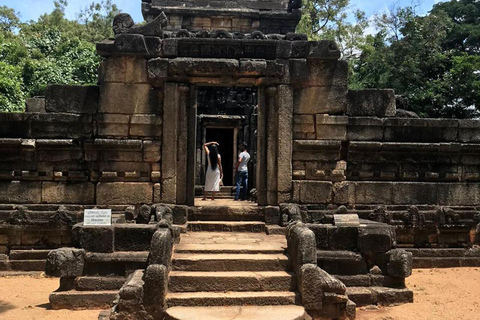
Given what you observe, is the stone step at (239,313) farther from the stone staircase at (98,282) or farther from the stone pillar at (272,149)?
→ the stone pillar at (272,149)

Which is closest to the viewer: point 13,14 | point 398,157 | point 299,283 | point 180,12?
point 299,283

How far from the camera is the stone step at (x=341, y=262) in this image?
22.6ft

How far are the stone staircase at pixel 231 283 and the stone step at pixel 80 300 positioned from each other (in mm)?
1066

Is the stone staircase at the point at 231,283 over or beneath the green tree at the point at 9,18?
beneath

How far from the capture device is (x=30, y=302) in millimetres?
6914

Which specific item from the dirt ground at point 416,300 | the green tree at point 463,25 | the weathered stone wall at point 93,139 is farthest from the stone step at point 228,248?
the green tree at point 463,25

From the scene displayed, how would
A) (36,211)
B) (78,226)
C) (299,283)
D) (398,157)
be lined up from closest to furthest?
(299,283) < (78,226) < (36,211) < (398,157)

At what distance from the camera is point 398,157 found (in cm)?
947

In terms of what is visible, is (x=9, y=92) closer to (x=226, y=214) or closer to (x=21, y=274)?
(x=21, y=274)

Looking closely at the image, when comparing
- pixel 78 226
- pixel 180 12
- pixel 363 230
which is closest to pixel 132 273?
pixel 78 226

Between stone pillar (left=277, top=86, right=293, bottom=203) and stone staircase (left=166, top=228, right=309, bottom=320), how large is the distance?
6.12 ft

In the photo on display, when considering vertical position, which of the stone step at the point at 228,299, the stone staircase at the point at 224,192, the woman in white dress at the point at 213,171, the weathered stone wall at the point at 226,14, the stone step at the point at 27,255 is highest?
the weathered stone wall at the point at 226,14

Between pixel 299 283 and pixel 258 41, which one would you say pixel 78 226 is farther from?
pixel 258 41

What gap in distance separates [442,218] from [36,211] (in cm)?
824
